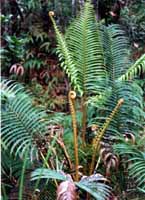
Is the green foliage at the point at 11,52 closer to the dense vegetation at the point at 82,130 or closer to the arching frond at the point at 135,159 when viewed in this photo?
the dense vegetation at the point at 82,130

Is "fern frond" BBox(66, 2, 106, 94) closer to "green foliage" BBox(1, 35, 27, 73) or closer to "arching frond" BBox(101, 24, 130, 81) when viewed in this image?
"arching frond" BBox(101, 24, 130, 81)

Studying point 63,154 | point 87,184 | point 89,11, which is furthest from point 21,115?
point 89,11

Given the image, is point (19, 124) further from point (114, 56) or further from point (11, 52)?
point (11, 52)

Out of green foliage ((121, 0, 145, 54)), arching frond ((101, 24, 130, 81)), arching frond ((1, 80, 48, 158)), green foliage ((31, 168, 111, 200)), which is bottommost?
green foliage ((31, 168, 111, 200))

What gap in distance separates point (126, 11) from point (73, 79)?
2325mm

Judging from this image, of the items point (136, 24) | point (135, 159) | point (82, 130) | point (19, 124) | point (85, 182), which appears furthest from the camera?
point (136, 24)

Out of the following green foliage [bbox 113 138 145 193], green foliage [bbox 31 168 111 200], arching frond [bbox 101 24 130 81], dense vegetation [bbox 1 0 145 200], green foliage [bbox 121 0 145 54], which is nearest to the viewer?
green foliage [bbox 31 168 111 200]

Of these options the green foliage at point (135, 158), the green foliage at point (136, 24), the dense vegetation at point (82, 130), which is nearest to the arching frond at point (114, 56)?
the dense vegetation at point (82, 130)

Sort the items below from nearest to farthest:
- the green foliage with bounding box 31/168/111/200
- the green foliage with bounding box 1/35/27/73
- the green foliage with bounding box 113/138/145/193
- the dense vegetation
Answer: the green foliage with bounding box 31/168/111/200 < the dense vegetation < the green foliage with bounding box 113/138/145/193 < the green foliage with bounding box 1/35/27/73

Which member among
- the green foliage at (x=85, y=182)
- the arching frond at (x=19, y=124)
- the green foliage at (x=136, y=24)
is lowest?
the green foliage at (x=85, y=182)

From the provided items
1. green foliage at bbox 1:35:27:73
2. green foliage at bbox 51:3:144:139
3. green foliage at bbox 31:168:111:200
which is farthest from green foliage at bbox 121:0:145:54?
green foliage at bbox 31:168:111:200

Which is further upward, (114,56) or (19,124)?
(114,56)

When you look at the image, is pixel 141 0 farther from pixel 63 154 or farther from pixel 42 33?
pixel 63 154

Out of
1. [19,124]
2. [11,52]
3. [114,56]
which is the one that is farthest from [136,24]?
[19,124]
